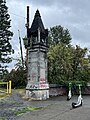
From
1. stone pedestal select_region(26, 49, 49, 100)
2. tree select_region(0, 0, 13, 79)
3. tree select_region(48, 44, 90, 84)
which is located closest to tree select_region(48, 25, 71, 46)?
tree select_region(0, 0, 13, 79)

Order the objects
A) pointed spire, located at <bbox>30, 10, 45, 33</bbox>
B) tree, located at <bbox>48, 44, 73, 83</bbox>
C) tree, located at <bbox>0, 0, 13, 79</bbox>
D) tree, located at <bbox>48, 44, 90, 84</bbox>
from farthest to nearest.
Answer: tree, located at <bbox>0, 0, 13, 79</bbox>, tree, located at <bbox>48, 44, 90, 84</bbox>, tree, located at <bbox>48, 44, 73, 83</bbox>, pointed spire, located at <bbox>30, 10, 45, 33</bbox>

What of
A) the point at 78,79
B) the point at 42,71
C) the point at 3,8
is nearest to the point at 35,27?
the point at 42,71

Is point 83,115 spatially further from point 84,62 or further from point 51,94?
point 84,62

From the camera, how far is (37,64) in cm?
2161

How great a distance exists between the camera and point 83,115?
1266cm

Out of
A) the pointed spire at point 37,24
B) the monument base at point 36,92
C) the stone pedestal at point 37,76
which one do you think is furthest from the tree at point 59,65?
the pointed spire at point 37,24

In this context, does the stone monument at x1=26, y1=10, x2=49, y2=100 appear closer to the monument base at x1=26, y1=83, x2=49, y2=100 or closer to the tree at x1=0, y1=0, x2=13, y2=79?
the monument base at x1=26, y1=83, x2=49, y2=100

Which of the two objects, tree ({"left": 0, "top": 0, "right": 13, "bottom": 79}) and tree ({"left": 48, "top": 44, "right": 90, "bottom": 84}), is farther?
tree ({"left": 0, "top": 0, "right": 13, "bottom": 79})

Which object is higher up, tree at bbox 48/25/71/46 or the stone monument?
tree at bbox 48/25/71/46

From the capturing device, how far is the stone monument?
2136 cm

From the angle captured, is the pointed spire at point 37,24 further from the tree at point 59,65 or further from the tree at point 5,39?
the tree at point 5,39

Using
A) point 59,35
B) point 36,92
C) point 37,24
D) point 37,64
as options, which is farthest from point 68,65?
point 59,35

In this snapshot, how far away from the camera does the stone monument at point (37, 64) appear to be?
70.1 ft

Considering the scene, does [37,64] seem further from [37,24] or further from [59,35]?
[59,35]
